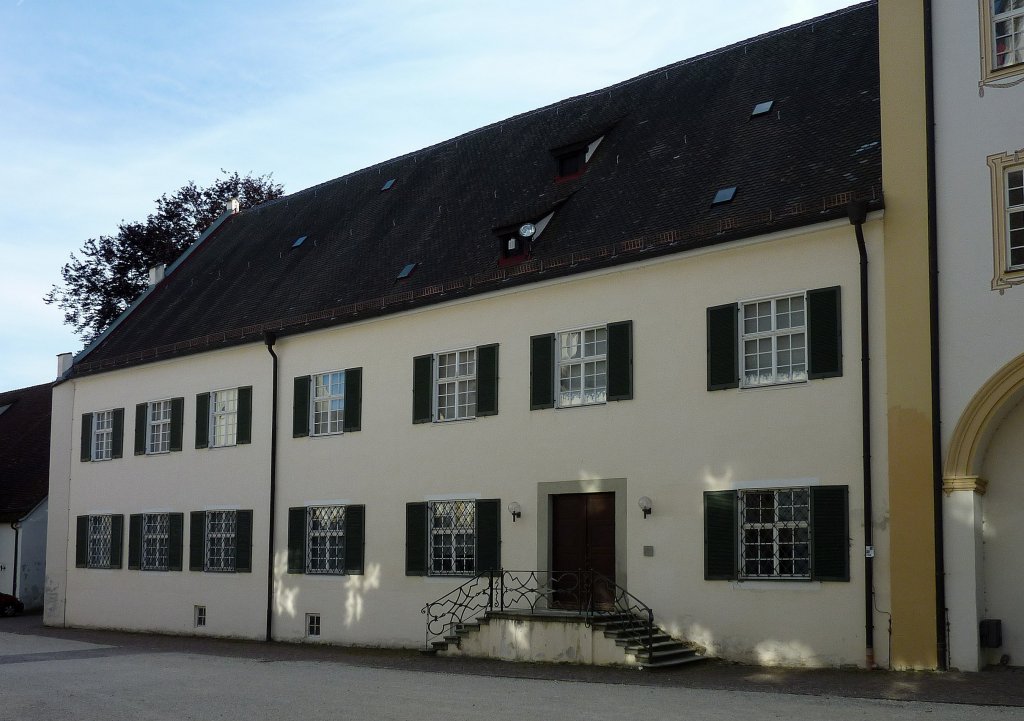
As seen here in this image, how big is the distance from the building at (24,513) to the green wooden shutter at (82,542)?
5838mm

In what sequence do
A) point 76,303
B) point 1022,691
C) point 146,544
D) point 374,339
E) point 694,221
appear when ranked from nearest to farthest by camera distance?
1. point 1022,691
2. point 694,221
3. point 374,339
4. point 146,544
5. point 76,303

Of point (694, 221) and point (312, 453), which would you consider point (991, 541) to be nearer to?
point (694, 221)

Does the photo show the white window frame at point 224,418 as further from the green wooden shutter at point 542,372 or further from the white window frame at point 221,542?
the green wooden shutter at point 542,372

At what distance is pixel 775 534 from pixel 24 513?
1034 inches

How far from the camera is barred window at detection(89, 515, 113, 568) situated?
29.6 meters

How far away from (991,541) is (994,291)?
3.07 m

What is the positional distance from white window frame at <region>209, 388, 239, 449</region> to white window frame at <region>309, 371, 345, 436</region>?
2.53m

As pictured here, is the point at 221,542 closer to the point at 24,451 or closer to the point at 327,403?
the point at 327,403

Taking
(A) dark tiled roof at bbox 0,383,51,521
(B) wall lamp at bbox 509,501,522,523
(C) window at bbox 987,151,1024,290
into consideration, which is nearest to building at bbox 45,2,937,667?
(B) wall lamp at bbox 509,501,522,523

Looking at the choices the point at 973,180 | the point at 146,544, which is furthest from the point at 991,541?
the point at 146,544

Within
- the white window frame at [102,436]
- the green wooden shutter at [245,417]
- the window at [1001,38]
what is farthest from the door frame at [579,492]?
the white window frame at [102,436]

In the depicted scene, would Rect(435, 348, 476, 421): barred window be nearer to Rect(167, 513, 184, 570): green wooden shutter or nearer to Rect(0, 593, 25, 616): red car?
Rect(167, 513, 184, 570): green wooden shutter

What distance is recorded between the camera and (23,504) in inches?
1451

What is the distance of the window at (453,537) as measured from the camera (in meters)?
20.5
